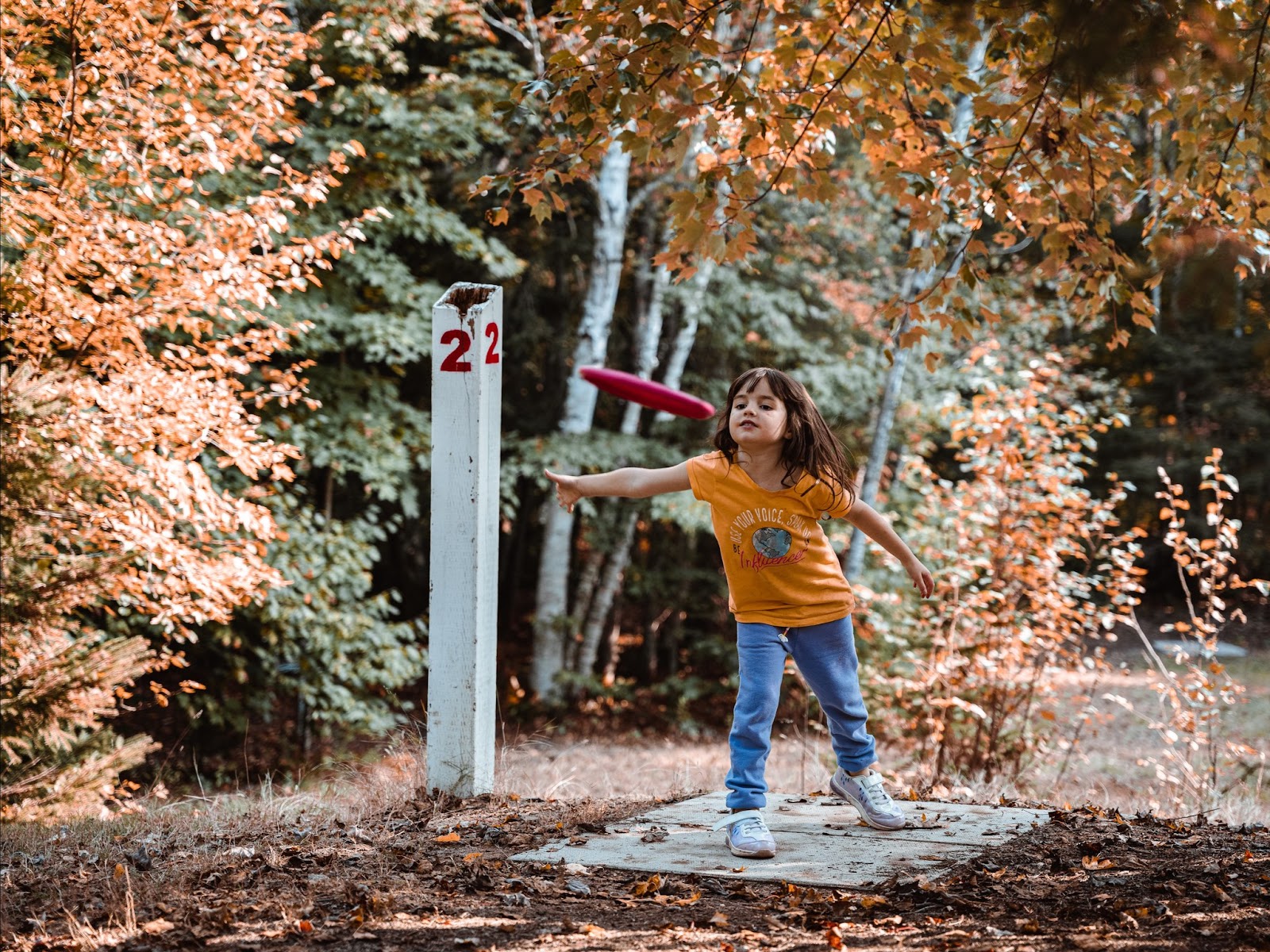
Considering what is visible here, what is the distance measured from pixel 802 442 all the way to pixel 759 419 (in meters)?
0.20

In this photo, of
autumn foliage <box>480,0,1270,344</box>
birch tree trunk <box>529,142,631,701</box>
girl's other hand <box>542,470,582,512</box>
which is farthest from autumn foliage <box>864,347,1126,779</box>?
birch tree trunk <box>529,142,631,701</box>

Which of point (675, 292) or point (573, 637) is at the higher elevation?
point (675, 292)

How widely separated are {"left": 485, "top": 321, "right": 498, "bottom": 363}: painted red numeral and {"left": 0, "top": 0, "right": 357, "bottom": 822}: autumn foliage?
1.67 meters

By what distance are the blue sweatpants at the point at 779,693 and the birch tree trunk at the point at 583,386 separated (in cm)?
721

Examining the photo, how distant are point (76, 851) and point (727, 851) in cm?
225

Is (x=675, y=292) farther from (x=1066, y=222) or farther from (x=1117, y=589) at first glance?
(x=1066, y=222)

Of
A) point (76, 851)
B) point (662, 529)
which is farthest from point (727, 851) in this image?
point (662, 529)

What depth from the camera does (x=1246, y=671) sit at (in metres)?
16.4

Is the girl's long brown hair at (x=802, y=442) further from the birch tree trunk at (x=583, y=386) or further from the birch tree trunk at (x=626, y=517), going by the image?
the birch tree trunk at (x=626, y=517)

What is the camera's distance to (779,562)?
3732mm

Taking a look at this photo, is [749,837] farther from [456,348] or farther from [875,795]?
[456,348]

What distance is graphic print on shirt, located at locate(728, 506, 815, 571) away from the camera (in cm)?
374

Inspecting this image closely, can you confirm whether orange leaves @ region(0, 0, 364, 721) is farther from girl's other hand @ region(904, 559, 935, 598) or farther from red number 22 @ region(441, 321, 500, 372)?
girl's other hand @ region(904, 559, 935, 598)

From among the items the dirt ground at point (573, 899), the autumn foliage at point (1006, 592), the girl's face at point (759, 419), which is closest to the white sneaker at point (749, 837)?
the dirt ground at point (573, 899)
